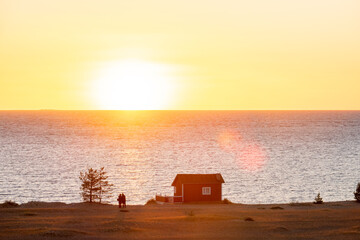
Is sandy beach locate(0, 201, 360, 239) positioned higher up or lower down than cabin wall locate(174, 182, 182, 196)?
lower down

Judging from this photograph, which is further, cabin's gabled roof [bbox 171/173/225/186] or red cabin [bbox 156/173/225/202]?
cabin's gabled roof [bbox 171/173/225/186]

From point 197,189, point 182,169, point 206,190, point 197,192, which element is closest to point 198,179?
point 197,189

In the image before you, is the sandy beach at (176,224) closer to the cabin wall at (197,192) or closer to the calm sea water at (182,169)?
the cabin wall at (197,192)

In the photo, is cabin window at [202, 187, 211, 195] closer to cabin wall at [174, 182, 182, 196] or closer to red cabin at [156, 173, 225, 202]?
red cabin at [156, 173, 225, 202]

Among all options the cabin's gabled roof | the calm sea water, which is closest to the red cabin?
the cabin's gabled roof

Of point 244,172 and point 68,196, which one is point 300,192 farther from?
point 68,196

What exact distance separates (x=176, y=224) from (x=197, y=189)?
957 inches

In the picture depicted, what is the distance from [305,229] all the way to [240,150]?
149067mm

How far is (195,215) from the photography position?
50969 millimetres

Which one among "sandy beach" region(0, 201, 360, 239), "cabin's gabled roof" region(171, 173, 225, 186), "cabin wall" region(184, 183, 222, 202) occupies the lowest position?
"sandy beach" region(0, 201, 360, 239)

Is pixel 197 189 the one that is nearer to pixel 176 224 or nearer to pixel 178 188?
pixel 178 188

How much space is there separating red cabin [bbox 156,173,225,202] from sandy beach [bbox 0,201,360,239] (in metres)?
13.7

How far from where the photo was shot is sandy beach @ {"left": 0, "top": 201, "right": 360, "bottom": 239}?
4100 cm

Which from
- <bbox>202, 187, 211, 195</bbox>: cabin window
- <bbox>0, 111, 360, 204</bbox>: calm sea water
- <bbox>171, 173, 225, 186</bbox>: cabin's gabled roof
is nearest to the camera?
<bbox>171, 173, 225, 186</bbox>: cabin's gabled roof
